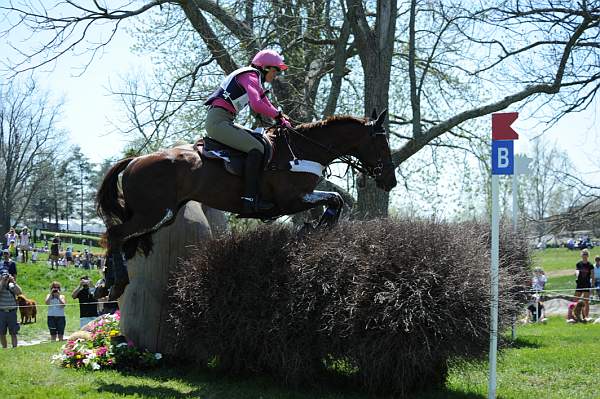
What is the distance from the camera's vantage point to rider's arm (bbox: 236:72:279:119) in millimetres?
7285

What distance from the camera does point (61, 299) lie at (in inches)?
596

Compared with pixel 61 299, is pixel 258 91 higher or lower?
higher

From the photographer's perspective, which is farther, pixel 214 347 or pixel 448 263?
pixel 214 347

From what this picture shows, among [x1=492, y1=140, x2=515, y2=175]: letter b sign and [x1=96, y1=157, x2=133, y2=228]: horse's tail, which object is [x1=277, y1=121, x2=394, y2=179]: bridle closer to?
[x1=492, y1=140, x2=515, y2=175]: letter b sign

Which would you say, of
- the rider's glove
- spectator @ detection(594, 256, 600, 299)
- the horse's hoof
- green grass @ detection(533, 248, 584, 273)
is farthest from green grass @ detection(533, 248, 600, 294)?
the horse's hoof

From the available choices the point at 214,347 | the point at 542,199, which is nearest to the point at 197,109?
the point at 214,347

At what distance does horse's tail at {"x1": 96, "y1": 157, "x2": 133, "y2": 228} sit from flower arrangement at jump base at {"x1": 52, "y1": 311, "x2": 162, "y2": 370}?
1573mm

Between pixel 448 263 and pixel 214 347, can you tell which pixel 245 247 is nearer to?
pixel 214 347

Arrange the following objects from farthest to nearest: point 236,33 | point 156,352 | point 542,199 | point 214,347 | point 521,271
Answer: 1. point 542,199
2. point 236,33
3. point 521,271
4. point 156,352
5. point 214,347

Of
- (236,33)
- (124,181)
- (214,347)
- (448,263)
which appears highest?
(236,33)

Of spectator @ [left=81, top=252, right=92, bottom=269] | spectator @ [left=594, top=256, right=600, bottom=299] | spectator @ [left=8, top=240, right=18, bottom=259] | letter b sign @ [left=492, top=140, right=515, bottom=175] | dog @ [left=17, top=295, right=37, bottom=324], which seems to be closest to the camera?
letter b sign @ [left=492, top=140, right=515, bottom=175]

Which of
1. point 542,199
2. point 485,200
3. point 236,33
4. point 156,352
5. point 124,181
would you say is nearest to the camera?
point 124,181

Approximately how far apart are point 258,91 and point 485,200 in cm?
1339

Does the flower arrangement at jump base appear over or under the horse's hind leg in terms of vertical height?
under
